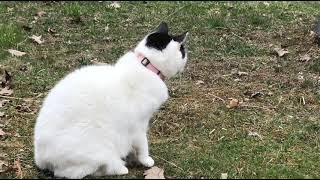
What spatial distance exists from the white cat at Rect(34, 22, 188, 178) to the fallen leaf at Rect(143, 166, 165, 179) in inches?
5.0

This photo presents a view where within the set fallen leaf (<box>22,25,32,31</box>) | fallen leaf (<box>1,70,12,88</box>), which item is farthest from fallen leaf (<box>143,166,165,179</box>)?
fallen leaf (<box>22,25,32,31</box>)

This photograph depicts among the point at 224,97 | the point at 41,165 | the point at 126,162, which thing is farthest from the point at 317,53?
the point at 41,165

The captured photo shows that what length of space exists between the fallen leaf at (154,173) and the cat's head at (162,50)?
2.50 ft

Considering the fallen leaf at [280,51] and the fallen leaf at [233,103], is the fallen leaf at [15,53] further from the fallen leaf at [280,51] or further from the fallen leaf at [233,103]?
the fallen leaf at [280,51]

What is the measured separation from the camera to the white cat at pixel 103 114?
14.2 ft

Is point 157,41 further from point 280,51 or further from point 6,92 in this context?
point 280,51

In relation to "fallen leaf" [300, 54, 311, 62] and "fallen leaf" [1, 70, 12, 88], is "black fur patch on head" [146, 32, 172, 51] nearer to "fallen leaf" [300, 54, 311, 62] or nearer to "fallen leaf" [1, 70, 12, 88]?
"fallen leaf" [1, 70, 12, 88]

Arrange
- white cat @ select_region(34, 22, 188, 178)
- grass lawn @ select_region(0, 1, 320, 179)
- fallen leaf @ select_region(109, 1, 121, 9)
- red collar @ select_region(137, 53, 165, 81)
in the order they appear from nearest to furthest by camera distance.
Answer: white cat @ select_region(34, 22, 188, 178) < red collar @ select_region(137, 53, 165, 81) < grass lawn @ select_region(0, 1, 320, 179) < fallen leaf @ select_region(109, 1, 121, 9)

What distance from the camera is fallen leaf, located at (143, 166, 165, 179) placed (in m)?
4.55

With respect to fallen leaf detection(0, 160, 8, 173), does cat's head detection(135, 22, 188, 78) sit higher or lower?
higher

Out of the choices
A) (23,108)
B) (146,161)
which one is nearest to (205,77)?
(23,108)

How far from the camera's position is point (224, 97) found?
636 cm

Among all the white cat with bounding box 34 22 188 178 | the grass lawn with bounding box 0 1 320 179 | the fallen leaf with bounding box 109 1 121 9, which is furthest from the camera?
the fallen leaf with bounding box 109 1 121 9

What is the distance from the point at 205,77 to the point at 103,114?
272 centimetres
